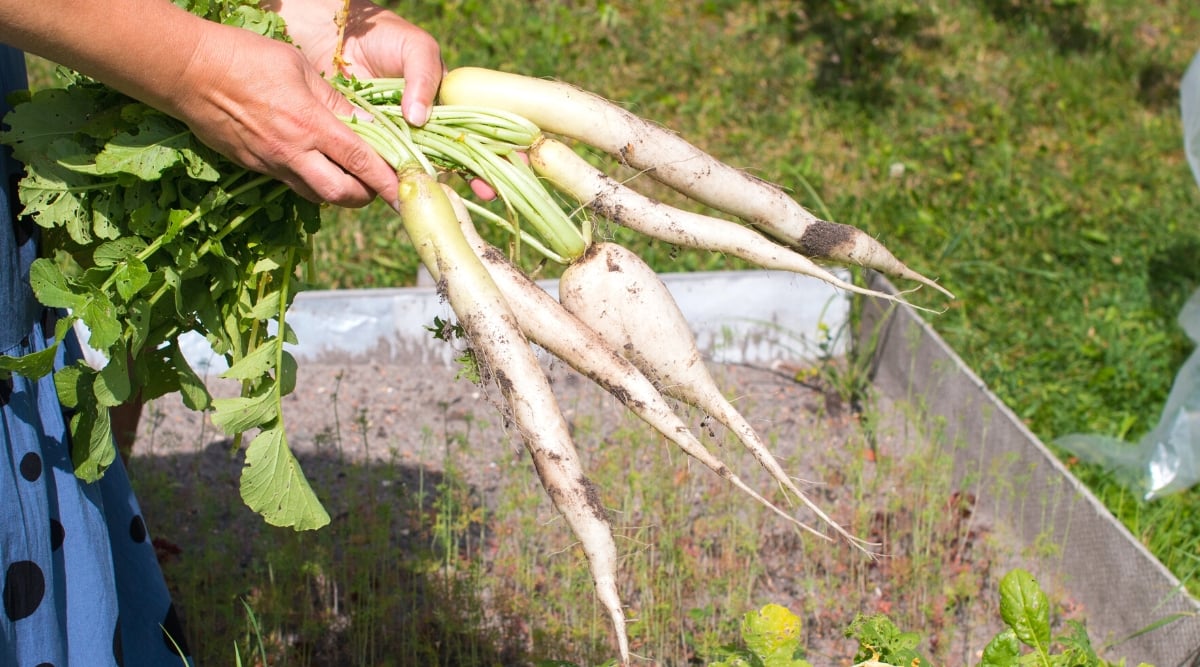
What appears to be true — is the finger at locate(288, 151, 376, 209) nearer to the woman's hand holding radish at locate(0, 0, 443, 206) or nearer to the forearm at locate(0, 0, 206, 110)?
the woman's hand holding radish at locate(0, 0, 443, 206)

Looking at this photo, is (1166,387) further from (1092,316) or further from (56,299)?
(56,299)

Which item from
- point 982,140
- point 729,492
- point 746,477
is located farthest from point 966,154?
point 729,492

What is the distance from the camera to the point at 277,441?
1.75 meters

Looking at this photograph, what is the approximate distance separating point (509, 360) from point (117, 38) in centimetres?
71

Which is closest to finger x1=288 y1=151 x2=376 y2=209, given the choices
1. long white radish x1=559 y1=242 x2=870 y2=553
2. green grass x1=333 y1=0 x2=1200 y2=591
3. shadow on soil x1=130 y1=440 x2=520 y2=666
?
long white radish x1=559 y1=242 x2=870 y2=553

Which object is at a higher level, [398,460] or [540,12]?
[540,12]

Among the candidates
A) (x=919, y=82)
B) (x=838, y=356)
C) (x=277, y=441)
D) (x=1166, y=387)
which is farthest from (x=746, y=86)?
(x=277, y=441)

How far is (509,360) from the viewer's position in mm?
1731

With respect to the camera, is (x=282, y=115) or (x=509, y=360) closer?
(x=282, y=115)

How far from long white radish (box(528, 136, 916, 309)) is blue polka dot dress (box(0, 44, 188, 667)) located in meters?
0.81

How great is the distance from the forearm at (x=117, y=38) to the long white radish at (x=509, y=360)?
39 cm

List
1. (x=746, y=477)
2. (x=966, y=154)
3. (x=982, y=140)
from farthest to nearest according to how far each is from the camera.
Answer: (x=982, y=140)
(x=966, y=154)
(x=746, y=477)

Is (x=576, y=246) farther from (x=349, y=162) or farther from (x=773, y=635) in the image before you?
(x=773, y=635)

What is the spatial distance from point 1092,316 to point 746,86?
79.3 inches
